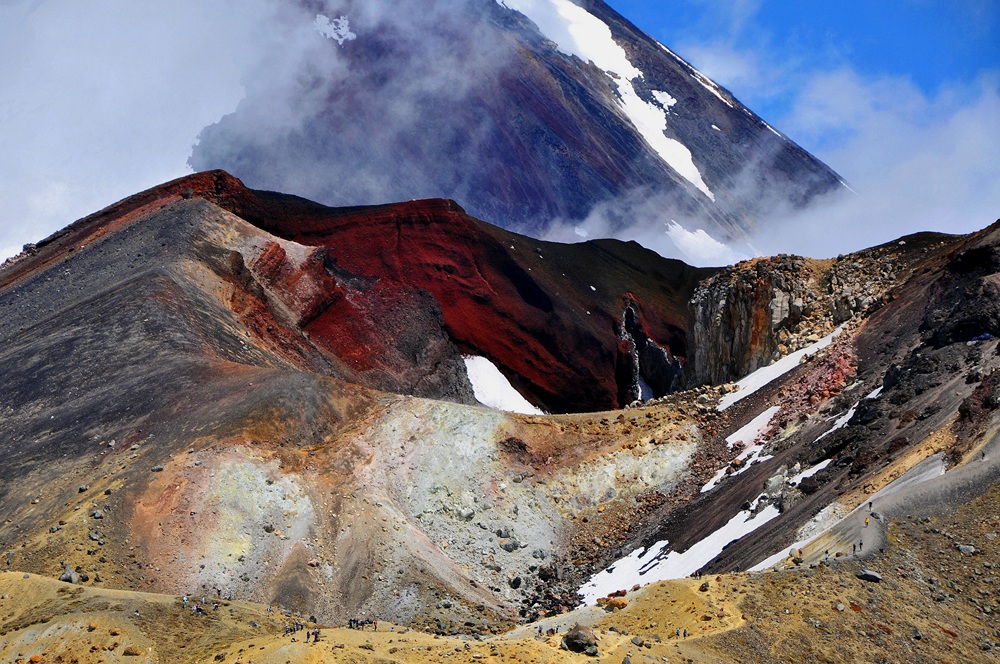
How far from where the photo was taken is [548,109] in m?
97.1

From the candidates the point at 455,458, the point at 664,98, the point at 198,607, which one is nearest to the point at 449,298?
the point at 455,458

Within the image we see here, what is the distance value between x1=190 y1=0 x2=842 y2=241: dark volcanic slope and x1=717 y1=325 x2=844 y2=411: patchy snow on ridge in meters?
49.6

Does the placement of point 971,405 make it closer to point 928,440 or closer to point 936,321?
point 928,440

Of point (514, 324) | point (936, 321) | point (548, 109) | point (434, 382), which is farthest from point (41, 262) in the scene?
point (548, 109)

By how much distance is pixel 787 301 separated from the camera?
39656 mm

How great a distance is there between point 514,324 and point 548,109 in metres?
47.2

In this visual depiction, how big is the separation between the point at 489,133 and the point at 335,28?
1567 cm

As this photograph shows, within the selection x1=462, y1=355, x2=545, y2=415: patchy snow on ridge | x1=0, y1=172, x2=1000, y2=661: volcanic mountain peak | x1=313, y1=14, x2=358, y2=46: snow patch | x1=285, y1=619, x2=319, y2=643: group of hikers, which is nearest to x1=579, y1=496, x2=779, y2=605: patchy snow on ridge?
x1=0, y1=172, x2=1000, y2=661: volcanic mountain peak

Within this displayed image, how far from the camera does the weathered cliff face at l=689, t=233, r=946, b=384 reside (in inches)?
1499

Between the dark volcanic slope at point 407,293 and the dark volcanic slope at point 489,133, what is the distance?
24.4m

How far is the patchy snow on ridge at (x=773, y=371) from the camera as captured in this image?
3612 cm

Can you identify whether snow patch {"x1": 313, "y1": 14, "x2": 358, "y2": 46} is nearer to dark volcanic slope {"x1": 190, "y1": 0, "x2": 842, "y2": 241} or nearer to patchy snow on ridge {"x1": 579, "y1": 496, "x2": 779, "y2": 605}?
dark volcanic slope {"x1": 190, "y1": 0, "x2": 842, "y2": 241}

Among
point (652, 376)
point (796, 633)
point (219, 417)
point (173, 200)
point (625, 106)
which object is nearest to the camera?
point (796, 633)

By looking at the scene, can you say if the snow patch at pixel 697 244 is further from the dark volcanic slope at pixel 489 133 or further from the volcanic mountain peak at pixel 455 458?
the volcanic mountain peak at pixel 455 458
